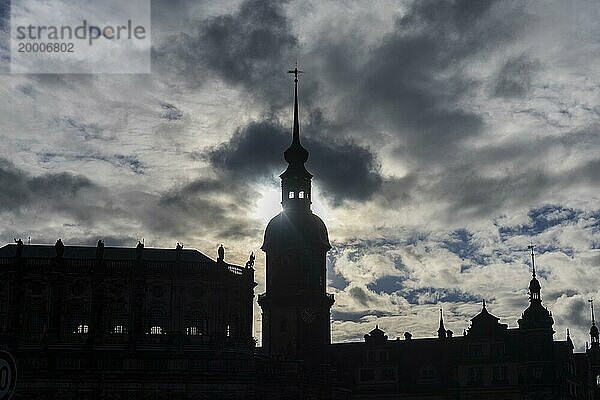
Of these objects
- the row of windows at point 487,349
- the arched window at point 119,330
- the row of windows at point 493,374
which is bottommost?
the row of windows at point 493,374

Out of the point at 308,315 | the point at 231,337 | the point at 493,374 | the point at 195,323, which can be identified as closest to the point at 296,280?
the point at 308,315

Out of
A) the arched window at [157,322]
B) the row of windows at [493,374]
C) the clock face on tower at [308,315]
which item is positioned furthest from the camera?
the row of windows at [493,374]

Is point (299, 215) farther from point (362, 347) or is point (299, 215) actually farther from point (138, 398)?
point (138, 398)

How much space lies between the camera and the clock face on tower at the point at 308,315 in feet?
315

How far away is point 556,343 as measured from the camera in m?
103

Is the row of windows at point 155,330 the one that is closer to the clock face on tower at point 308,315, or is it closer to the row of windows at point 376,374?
the clock face on tower at point 308,315

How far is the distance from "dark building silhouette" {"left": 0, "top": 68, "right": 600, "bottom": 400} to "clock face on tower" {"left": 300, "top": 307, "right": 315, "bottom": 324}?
0.17 meters

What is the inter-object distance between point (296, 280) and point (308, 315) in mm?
4173

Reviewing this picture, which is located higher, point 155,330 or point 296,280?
point 296,280

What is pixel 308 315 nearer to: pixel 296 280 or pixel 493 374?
pixel 296 280

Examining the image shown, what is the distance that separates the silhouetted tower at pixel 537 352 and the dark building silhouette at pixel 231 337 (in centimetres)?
12

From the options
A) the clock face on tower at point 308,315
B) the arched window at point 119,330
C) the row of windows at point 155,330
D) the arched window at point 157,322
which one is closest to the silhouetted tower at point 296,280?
the clock face on tower at point 308,315

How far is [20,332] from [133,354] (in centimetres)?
1223

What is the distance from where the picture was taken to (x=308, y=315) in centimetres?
9631
